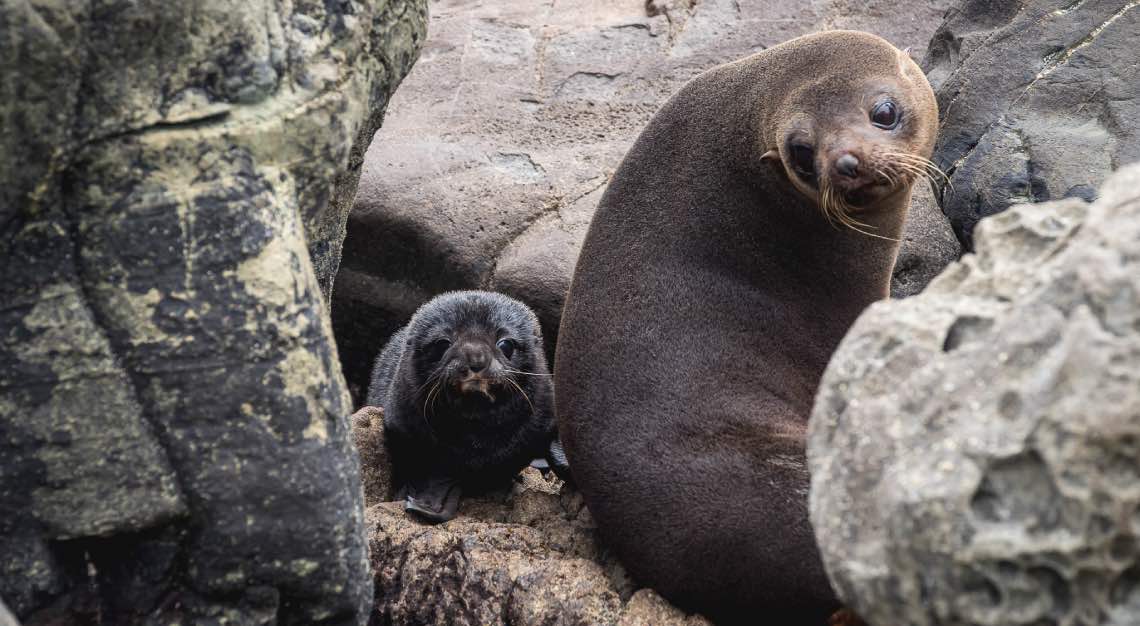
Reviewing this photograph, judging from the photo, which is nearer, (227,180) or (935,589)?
(935,589)

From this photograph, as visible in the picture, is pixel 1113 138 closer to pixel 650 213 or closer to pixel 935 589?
pixel 650 213

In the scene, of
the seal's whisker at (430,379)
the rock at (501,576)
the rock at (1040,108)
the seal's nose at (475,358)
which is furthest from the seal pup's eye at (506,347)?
the rock at (1040,108)

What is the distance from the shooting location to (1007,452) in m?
1.97

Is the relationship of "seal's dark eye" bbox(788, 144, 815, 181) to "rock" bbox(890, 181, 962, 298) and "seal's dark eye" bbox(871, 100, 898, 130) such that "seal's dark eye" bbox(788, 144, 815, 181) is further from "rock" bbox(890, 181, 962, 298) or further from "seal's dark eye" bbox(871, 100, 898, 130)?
"rock" bbox(890, 181, 962, 298)

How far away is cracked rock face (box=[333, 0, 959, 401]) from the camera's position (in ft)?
21.8

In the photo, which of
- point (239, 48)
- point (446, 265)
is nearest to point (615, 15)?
point (446, 265)

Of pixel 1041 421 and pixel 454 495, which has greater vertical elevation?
pixel 1041 421

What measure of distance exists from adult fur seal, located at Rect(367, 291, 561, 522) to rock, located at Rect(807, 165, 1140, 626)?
2.98 metres

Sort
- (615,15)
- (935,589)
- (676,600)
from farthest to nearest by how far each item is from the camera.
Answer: (615,15), (676,600), (935,589)

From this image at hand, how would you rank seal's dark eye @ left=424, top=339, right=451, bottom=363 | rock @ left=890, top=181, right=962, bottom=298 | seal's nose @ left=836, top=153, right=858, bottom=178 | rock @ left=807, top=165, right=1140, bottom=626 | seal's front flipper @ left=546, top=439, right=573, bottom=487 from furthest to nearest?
1. rock @ left=890, top=181, right=962, bottom=298
2. seal's dark eye @ left=424, top=339, right=451, bottom=363
3. seal's front flipper @ left=546, top=439, right=573, bottom=487
4. seal's nose @ left=836, top=153, right=858, bottom=178
5. rock @ left=807, top=165, right=1140, bottom=626

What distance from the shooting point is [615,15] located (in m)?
8.52

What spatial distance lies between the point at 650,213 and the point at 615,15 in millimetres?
4374

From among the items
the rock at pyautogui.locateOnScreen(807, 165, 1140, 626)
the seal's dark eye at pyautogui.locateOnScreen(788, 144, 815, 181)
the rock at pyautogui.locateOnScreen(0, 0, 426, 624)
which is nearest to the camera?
the rock at pyautogui.locateOnScreen(807, 165, 1140, 626)

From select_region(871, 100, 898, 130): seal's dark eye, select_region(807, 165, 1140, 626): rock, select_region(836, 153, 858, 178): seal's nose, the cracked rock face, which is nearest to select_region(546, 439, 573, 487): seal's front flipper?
the cracked rock face
